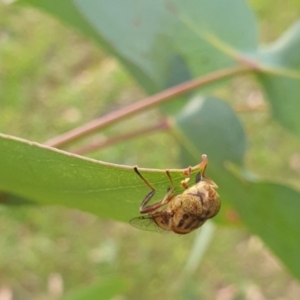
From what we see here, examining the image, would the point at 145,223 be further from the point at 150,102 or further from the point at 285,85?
the point at 285,85

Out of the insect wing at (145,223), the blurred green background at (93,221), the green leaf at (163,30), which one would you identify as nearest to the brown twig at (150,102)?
the green leaf at (163,30)

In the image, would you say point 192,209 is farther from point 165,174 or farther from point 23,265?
point 23,265

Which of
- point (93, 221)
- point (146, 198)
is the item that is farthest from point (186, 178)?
point (93, 221)

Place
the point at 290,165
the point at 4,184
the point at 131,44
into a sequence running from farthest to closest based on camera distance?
the point at 290,165 → the point at 131,44 → the point at 4,184

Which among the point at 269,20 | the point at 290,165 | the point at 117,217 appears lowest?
the point at 290,165

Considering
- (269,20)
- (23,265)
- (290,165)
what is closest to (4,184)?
(23,265)

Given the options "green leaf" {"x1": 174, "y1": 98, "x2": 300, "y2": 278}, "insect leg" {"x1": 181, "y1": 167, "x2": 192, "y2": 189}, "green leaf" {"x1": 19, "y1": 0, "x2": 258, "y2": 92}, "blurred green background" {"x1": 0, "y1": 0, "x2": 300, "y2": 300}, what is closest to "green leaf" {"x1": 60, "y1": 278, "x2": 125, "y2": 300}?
"green leaf" {"x1": 174, "y1": 98, "x2": 300, "y2": 278}
